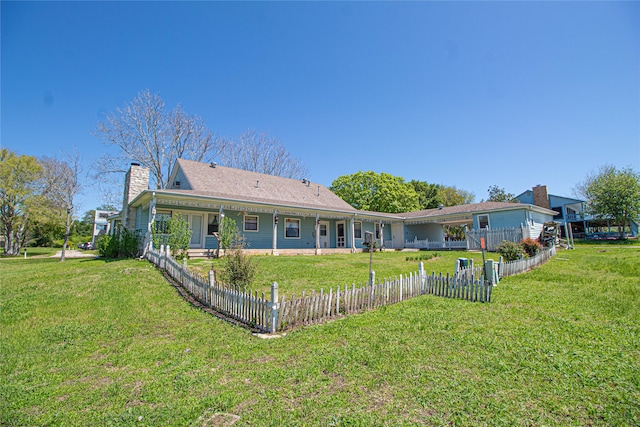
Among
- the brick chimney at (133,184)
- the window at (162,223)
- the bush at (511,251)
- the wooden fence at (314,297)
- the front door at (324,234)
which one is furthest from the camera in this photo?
the front door at (324,234)

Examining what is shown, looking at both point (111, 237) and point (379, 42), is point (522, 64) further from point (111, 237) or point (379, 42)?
point (111, 237)

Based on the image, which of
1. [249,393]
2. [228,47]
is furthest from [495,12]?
[249,393]

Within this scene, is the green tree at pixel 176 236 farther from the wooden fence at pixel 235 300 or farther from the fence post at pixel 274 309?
the fence post at pixel 274 309

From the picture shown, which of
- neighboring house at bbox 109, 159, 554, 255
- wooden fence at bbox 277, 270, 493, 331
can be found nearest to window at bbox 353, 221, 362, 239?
neighboring house at bbox 109, 159, 554, 255

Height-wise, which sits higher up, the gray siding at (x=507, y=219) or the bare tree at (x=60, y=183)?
the bare tree at (x=60, y=183)

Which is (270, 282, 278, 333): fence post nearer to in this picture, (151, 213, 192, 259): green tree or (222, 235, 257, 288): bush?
(222, 235, 257, 288): bush

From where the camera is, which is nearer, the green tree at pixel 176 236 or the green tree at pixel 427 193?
the green tree at pixel 176 236

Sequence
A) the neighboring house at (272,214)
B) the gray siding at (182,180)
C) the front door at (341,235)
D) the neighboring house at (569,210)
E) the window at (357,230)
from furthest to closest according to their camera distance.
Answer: the neighboring house at (569,210)
the window at (357,230)
the front door at (341,235)
the gray siding at (182,180)
the neighboring house at (272,214)

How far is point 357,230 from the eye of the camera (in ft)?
77.0

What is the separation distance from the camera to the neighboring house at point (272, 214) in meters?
15.3

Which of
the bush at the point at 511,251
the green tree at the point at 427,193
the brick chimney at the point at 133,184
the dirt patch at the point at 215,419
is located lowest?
the dirt patch at the point at 215,419

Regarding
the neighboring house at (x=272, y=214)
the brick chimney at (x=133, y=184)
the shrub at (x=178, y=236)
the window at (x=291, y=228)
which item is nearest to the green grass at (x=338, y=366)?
the shrub at (x=178, y=236)

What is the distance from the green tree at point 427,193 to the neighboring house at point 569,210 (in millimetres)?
11463

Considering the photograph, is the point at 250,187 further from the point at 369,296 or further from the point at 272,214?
the point at 369,296
